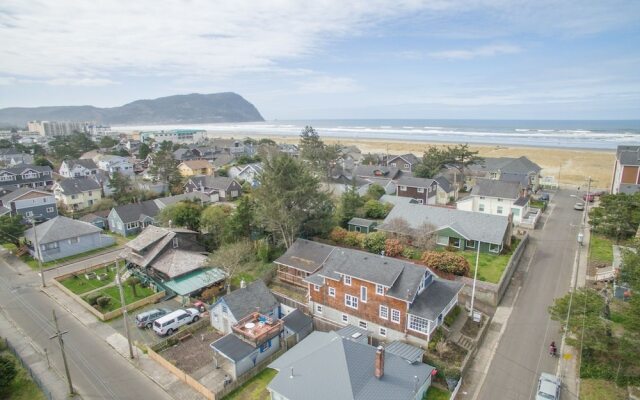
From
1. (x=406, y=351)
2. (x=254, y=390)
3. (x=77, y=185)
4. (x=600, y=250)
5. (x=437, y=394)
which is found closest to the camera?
(x=437, y=394)

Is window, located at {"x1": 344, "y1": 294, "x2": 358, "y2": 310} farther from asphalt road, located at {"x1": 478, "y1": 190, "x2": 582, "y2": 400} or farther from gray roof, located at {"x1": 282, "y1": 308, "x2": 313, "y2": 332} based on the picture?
asphalt road, located at {"x1": 478, "y1": 190, "x2": 582, "y2": 400}

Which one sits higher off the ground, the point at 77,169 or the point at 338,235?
the point at 77,169

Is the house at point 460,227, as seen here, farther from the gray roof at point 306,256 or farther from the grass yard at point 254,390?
the grass yard at point 254,390

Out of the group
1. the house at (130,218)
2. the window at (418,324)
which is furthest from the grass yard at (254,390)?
the house at (130,218)

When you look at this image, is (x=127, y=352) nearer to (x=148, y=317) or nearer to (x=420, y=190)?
(x=148, y=317)

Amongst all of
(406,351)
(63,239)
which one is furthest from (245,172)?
(406,351)

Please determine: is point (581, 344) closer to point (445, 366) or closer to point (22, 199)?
point (445, 366)

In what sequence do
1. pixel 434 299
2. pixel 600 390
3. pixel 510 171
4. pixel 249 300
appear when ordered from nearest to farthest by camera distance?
pixel 600 390 < pixel 434 299 < pixel 249 300 < pixel 510 171
